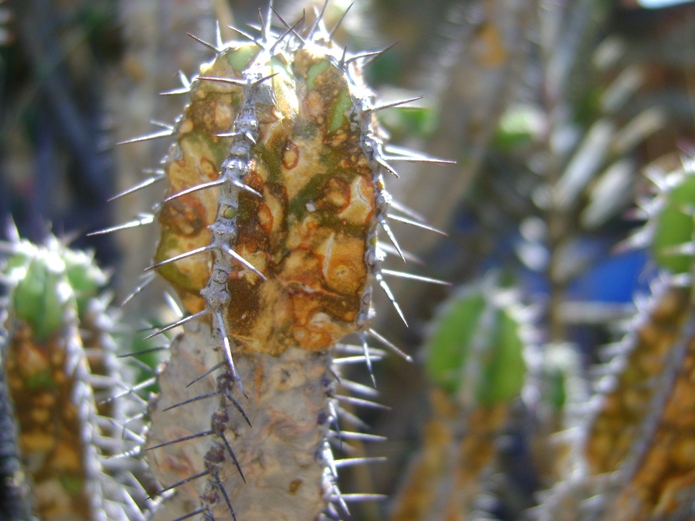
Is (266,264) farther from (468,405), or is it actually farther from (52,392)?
(468,405)

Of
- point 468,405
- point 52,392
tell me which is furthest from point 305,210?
point 468,405

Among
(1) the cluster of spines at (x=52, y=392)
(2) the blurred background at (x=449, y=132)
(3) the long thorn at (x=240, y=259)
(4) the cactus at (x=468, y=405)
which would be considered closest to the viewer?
(3) the long thorn at (x=240, y=259)

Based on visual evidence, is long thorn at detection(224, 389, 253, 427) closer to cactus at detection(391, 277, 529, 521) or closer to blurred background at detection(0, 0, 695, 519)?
cactus at detection(391, 277, 529, 521)

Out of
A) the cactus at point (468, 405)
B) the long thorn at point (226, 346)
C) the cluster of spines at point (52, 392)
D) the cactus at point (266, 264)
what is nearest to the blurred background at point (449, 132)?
the cactus at point (468, 405)

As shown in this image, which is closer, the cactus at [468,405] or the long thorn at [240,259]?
the long thorn at [240,259]

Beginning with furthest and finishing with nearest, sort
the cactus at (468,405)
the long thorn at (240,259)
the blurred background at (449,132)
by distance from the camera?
1. the blurred background at (449,132)
2. the cactus at (468,405)
3. the long thorn at (240,259)

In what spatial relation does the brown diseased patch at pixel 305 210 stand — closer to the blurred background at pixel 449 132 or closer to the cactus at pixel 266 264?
the cactus at pixel 266 264

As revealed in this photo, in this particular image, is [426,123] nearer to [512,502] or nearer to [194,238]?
[512,502]

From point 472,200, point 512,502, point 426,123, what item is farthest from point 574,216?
point 512,502

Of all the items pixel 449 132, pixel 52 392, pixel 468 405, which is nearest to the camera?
pixel 52 392
